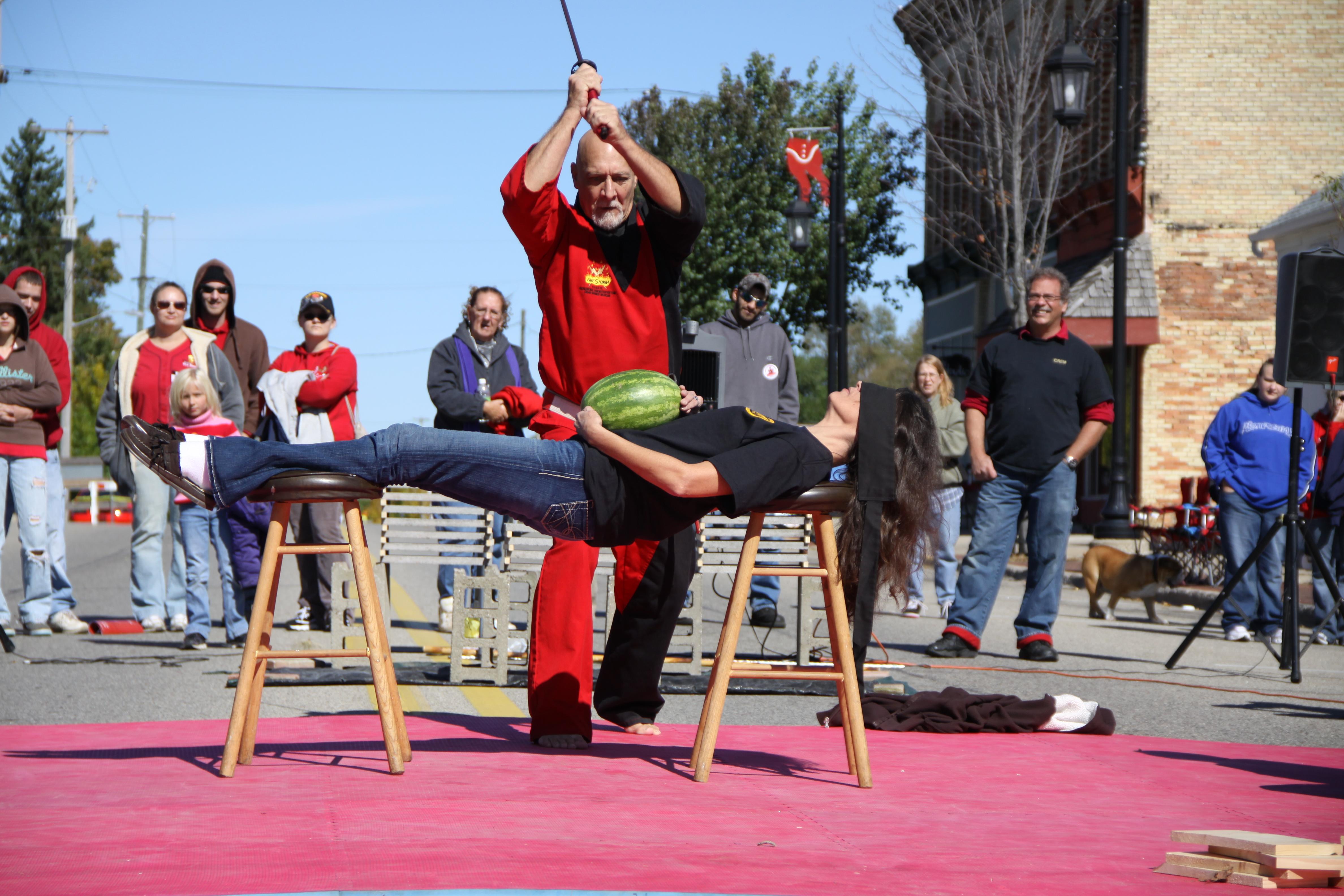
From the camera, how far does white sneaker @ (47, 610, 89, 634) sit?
9.98 m

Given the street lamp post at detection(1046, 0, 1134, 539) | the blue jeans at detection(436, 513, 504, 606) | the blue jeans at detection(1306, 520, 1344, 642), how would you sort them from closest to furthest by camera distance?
1. the blue jeans at detection(436, 513, 504, 606)
2. the blue jeans at detection(1306, 520, 1344, 642)
3. the street lamp post at detection(1046, 0, 1134, 539)

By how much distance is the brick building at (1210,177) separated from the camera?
88.8 ft

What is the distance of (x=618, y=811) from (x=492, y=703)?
9.96 ft

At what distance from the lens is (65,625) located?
9977 millimetres

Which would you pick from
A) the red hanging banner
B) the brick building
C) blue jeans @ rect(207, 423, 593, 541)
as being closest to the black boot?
blue jeans @ rect(207, 423, 593, 541)

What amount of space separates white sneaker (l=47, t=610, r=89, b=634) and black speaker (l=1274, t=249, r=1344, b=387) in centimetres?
820

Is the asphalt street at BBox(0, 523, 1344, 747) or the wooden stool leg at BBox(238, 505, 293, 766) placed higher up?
the wooden stool leg at BBox(238, 505, 293, 766)

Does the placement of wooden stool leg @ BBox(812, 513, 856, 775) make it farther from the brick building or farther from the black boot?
the brick building

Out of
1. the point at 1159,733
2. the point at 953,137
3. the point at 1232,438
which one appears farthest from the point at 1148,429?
the point at 1159,733

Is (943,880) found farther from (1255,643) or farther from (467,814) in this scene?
(1255,643)

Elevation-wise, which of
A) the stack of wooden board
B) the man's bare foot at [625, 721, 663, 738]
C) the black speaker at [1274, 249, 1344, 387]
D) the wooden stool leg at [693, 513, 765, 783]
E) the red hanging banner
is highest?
the red hanging banner

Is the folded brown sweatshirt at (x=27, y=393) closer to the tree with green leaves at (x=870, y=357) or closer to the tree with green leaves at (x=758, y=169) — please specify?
the tree with green leaves at (x=758, y=169)

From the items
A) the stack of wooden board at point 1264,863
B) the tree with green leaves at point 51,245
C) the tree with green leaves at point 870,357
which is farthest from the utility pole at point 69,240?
the stack of wooden board at point 1264,863

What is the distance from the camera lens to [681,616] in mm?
8648
